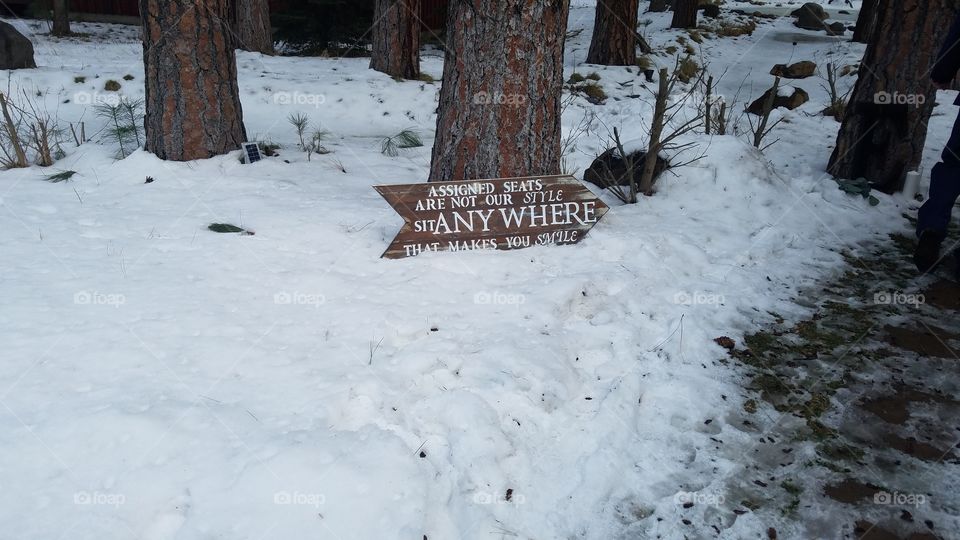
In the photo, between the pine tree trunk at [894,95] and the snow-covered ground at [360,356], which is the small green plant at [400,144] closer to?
the snow-covered ground at [360,356]

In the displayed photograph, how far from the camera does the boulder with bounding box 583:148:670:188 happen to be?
194 inches

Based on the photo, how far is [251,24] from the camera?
9977 mm

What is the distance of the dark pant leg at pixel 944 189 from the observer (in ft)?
13.2

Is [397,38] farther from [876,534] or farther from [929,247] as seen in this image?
[876,534]

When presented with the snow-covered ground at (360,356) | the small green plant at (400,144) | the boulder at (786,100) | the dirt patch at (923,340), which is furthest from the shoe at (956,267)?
the small green plant at (400,144)

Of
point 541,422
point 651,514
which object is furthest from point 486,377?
point 651,514

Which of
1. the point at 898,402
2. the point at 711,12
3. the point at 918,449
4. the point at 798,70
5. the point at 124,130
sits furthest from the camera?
the point at 711,12

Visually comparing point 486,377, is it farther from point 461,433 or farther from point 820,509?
point 820,509

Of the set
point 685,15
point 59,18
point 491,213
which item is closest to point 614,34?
point 685,15

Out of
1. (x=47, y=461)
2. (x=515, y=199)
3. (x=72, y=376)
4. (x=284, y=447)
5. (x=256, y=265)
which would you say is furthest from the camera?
(x=515, y=199)

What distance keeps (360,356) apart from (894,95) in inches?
190

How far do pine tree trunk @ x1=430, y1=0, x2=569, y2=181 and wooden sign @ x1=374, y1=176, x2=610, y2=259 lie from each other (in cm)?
18

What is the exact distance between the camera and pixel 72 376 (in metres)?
2.42

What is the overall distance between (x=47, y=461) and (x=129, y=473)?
0.89 ft
